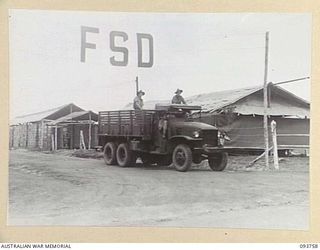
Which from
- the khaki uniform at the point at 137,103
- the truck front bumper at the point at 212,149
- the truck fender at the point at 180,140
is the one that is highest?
the khaki uniform at the point at 137,103

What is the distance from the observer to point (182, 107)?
1.43m

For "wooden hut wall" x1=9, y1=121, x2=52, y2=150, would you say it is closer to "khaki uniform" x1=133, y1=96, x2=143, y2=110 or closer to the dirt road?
the dirt road

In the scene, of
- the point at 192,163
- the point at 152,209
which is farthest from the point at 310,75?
the point at 152,209

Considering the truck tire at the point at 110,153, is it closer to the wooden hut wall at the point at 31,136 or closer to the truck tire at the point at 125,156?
the truck tire at the point at 125,156

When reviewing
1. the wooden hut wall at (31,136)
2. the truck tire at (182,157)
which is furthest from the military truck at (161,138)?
the wooden hut wall at (31,136)

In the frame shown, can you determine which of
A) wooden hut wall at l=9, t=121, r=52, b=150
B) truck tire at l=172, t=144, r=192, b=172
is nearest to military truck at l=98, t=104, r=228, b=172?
truck tire at l=172, t=144, r=192, b=172

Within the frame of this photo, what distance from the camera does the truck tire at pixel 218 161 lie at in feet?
4.67

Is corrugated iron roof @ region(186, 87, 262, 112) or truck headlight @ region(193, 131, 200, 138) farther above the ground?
corrugated iron roof @ region(186, 87, 262, 112)

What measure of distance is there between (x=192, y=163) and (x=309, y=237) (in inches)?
10.2

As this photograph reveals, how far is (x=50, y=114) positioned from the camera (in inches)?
55.9

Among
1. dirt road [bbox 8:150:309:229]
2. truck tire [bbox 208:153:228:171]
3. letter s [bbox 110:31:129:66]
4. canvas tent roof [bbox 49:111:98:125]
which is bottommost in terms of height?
dirt road [bbox 8:150:309:229]

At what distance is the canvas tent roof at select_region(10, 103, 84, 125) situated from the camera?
1407mm

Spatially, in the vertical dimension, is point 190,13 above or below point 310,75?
above

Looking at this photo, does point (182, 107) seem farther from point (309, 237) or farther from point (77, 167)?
point (309, 237)
